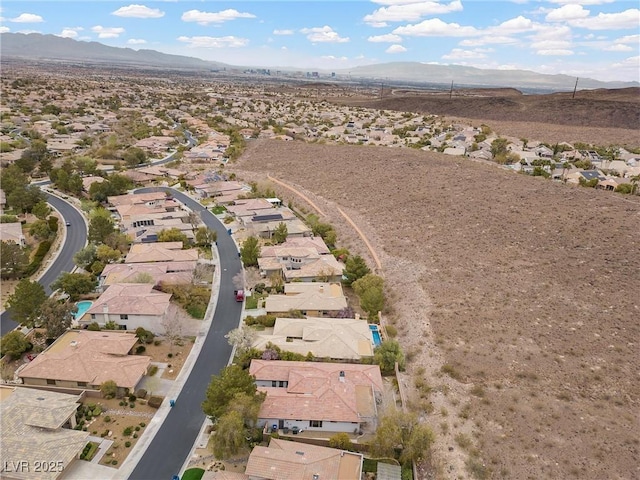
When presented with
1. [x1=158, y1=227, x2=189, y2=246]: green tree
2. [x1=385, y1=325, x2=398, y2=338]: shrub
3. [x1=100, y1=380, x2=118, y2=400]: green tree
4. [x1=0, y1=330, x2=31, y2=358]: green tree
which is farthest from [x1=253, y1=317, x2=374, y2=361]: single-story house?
[x1=158, y1=227, x2=189, y2=246]: green tree

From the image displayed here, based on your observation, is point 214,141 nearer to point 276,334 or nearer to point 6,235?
point 6,235

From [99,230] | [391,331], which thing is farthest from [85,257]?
[391,331]

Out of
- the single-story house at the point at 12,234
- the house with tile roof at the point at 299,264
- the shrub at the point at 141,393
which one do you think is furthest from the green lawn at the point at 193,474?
the single-story house at the point at 12,234

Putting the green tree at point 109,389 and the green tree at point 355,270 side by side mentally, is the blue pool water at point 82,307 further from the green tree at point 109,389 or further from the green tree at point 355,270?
the green tree at point 355,270

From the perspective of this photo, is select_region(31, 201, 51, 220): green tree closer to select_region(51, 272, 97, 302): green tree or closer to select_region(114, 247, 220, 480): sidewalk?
select_region(51, 272, 97, 302): green tree

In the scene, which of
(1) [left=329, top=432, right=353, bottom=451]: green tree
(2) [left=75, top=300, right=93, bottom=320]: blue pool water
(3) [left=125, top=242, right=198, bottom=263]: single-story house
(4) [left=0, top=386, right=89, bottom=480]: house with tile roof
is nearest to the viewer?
(4) [left=0, top=386, right=89, bottom=480]: house with tile roof

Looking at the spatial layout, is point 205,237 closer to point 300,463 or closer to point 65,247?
point 65,247

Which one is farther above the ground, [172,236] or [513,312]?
[513,312]
